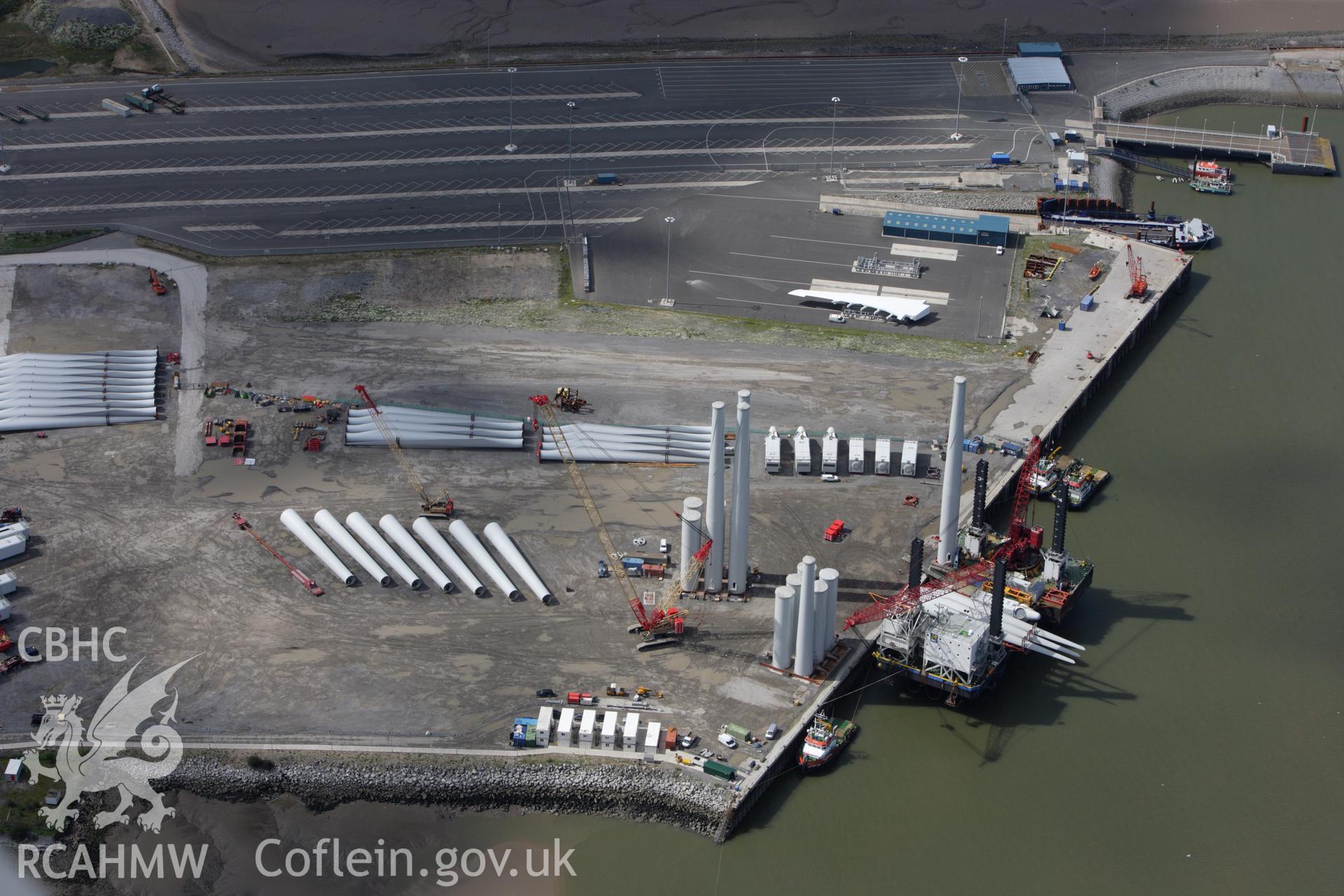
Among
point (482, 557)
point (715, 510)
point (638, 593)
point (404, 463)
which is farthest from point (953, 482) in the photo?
point (404, 463)

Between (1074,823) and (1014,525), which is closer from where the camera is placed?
(1074,823)

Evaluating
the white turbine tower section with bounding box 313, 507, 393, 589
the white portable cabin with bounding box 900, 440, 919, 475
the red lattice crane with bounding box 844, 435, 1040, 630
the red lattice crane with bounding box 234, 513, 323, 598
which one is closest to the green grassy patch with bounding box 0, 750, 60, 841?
the red lattice crane with bounding box 234, 513, 323, 598

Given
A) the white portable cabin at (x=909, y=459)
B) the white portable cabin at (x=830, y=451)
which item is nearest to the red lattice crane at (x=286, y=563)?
the white portable cabin at (x=830, y=451)

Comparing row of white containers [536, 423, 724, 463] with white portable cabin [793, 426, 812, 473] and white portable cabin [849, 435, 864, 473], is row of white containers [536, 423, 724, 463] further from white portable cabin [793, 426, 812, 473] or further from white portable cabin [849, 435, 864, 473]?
white portable cabin [849, 435, 864, 473]

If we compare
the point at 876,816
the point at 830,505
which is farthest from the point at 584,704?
the point at 830,505

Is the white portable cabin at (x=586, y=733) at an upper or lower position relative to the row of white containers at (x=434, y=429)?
lower

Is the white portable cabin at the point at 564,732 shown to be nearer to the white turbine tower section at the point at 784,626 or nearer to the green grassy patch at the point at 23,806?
the white turbine tower section at the point at 784,626

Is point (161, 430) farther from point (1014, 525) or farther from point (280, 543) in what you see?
point (1014, 525)
